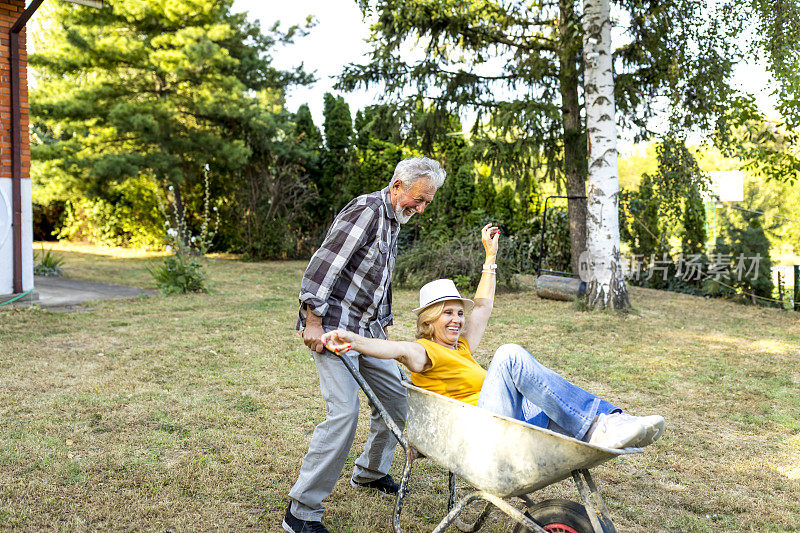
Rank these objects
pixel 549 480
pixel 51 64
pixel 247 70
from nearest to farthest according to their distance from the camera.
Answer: pixel 549 480 < pixel 51 64 < pixel 247 70

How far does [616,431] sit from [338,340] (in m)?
0.98

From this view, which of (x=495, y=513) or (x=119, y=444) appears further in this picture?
(x=119, y=444)

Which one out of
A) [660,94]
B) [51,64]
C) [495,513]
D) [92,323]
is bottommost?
[495,513]

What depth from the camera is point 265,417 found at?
3891 millimetres

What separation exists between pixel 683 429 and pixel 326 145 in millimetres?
11849

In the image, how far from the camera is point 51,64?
41.3 feet

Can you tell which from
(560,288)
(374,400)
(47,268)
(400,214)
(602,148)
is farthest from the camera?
(47,268)

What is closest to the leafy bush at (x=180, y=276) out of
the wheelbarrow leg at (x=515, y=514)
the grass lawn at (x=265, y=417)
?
the grass lawn at (x=265, y=417)

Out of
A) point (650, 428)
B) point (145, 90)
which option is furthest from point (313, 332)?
point (145, 90)

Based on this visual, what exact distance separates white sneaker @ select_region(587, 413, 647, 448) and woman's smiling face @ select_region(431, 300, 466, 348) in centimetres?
68

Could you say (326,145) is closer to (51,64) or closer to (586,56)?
(51,64)

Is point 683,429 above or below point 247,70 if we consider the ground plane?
below

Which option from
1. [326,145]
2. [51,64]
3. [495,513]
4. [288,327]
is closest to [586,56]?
[288,327]

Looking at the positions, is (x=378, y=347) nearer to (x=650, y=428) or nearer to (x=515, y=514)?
(x=515, y=514)
